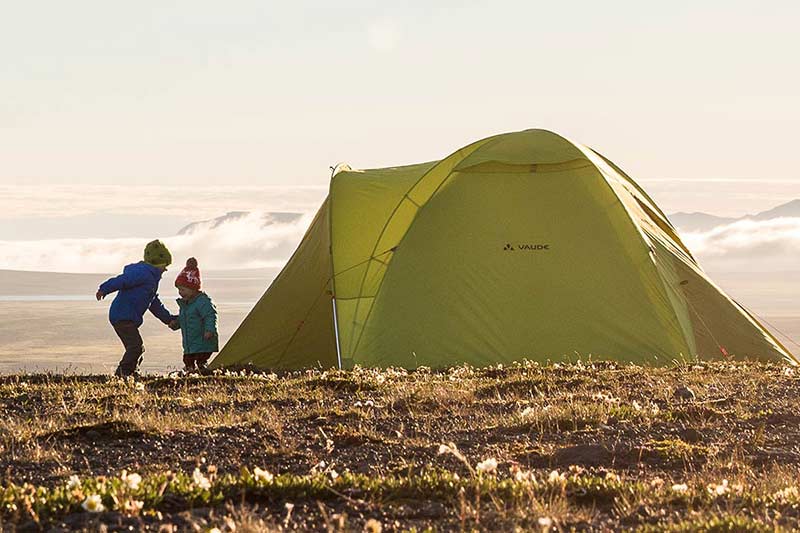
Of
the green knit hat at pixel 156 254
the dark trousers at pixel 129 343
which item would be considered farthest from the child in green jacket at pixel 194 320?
the dark trousers at pixel 129 343

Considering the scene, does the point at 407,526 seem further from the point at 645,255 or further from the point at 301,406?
the point at 645,255

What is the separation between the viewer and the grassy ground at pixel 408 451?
653 centimetres

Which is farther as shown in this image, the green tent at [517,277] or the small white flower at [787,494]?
the green tent at [517,277]

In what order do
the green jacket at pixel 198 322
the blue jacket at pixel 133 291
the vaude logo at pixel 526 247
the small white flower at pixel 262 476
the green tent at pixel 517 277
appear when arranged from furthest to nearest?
the vaude logo at pixel 526 247
the green jacket at pixel 198 322
the green tent at pixel 517 277
the blue jacket at pixel 133 291
the small white flower at pixel 262 476

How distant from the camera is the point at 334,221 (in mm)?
21562

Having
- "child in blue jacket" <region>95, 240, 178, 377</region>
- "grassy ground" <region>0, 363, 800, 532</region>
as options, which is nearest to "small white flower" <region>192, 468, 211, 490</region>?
"grassy ground" <region>0, 363, 800, 532</region>

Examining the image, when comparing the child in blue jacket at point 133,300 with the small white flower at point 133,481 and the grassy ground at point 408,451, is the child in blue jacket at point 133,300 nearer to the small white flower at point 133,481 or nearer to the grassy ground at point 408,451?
the grassy ground at point 408,451

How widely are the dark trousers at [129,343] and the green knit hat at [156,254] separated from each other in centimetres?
108

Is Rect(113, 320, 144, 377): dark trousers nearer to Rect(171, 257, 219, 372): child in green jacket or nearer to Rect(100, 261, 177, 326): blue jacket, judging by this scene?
Rect(100, 261, 177, 326): blue jacket

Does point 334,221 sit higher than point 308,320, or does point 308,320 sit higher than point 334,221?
point 334,221

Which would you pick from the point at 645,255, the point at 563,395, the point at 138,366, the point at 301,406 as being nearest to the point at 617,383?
the point at 563,395

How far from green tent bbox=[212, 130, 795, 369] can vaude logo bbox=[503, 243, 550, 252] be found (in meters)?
0.02

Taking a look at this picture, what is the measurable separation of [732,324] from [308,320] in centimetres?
761

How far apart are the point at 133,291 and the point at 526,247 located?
6.51 m
